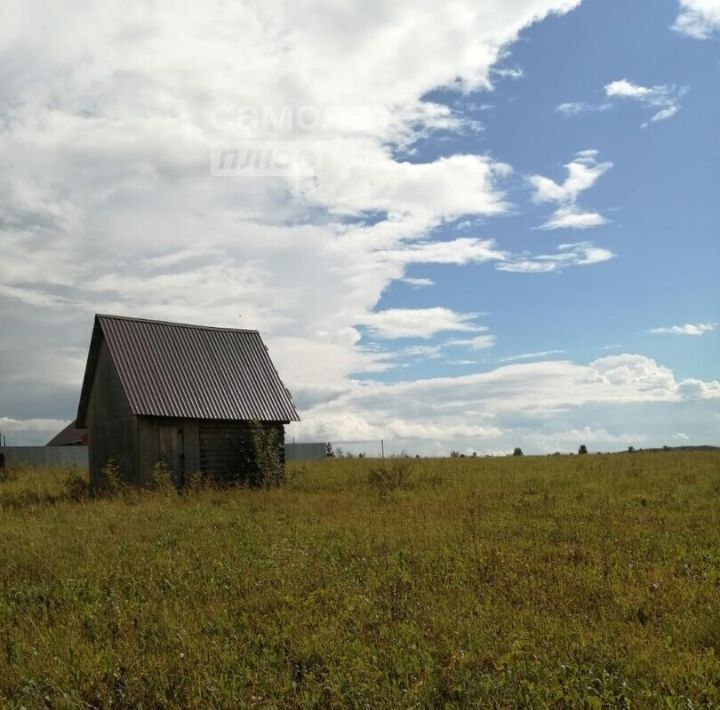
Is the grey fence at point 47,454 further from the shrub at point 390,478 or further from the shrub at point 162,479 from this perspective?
the shrub at point 390,478

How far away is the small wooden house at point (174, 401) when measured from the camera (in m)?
23.1

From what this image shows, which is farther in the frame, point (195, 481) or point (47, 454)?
point (47, 454)

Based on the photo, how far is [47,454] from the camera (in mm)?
46344

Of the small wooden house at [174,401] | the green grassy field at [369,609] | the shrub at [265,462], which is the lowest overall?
the green grassy field at [369,609]

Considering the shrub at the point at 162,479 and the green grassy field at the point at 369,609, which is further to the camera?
the shrub at the point at 162,479

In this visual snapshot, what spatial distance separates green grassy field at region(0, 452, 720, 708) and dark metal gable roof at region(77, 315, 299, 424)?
358 inches

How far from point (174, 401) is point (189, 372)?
162 cm

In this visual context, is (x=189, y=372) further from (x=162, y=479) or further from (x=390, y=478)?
(x=390, y=478)

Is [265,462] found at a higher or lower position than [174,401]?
lower

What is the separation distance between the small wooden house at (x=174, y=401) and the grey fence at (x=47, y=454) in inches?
841

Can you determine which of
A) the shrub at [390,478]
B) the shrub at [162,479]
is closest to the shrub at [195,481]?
the shrub at [162,479]

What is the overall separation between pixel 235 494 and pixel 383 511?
628 cm

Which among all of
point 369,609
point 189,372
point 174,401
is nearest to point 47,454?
point 189,372

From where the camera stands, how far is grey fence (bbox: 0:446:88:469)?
152 feet
